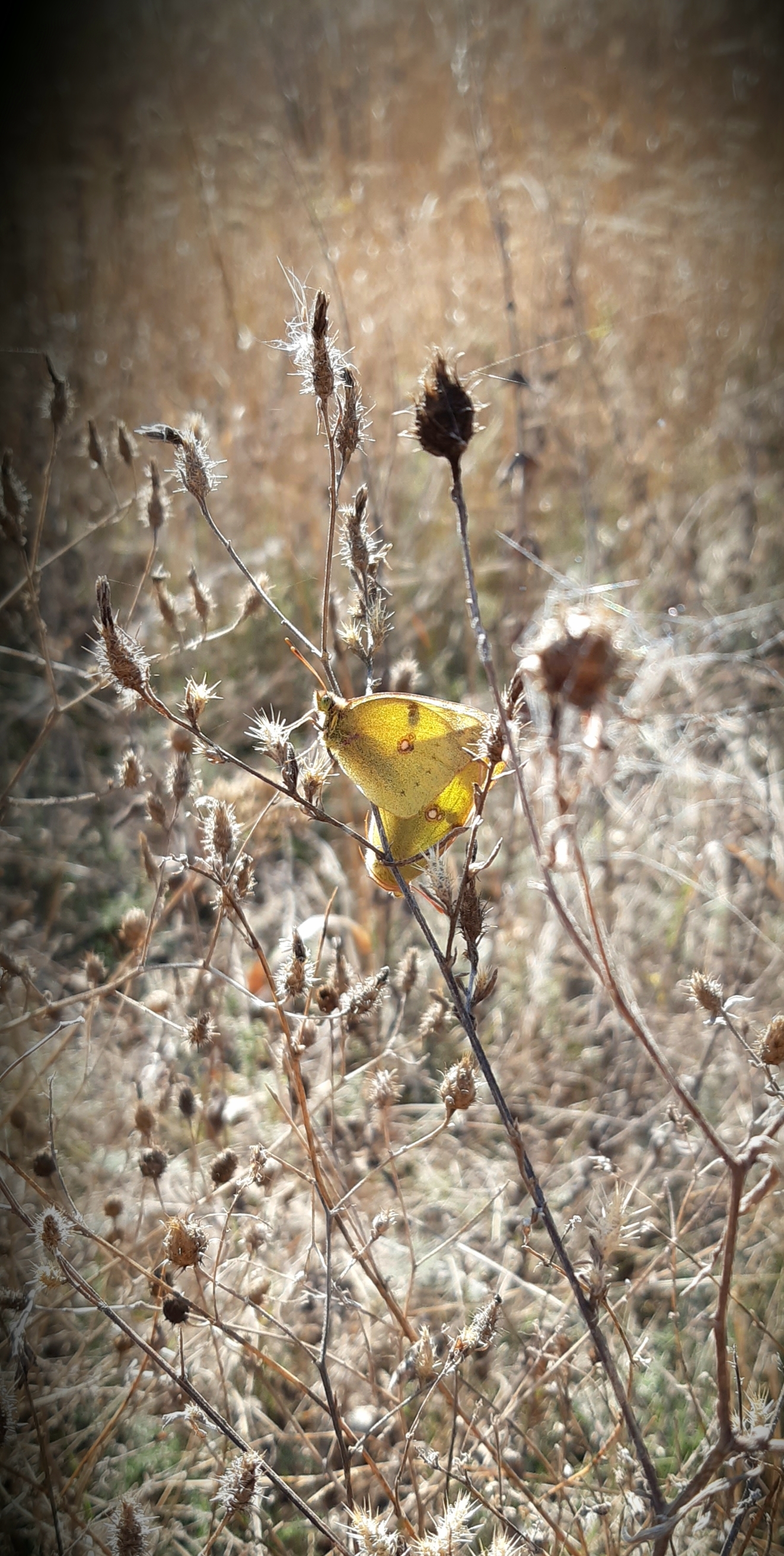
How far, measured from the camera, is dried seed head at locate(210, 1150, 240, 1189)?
0.99m

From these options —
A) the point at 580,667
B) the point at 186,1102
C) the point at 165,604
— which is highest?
the point at 165,604

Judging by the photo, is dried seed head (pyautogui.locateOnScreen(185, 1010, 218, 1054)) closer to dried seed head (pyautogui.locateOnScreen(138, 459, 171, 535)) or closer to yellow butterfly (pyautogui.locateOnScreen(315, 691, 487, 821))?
yellow butterfly (pyautogui.locateOnScreen(315, 691, 487, 821))

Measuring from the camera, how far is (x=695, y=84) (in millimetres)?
4941

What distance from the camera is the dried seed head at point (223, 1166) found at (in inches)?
38.9

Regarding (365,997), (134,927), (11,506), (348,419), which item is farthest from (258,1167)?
(11,506)

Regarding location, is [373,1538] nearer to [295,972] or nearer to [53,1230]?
[53,1230]

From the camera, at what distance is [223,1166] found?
3.26ft

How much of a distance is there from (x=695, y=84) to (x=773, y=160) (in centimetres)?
68

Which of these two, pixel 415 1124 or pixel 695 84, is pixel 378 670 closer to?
pixel 415 1124

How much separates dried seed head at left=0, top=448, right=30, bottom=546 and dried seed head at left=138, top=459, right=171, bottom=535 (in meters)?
0.19

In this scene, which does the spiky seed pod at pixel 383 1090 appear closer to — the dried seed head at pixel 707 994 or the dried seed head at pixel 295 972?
the dried seed head at pixel 295 972

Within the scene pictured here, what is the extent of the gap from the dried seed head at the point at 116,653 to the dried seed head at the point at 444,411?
1.06 feet

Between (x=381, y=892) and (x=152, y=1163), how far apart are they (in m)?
0.89

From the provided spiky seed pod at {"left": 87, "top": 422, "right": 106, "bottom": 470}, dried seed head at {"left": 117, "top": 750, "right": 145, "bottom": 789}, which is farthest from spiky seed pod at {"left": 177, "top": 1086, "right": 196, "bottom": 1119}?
spiky seed pod at {"left": 87, "top": 422, "right": 106, "bottom": 470}
